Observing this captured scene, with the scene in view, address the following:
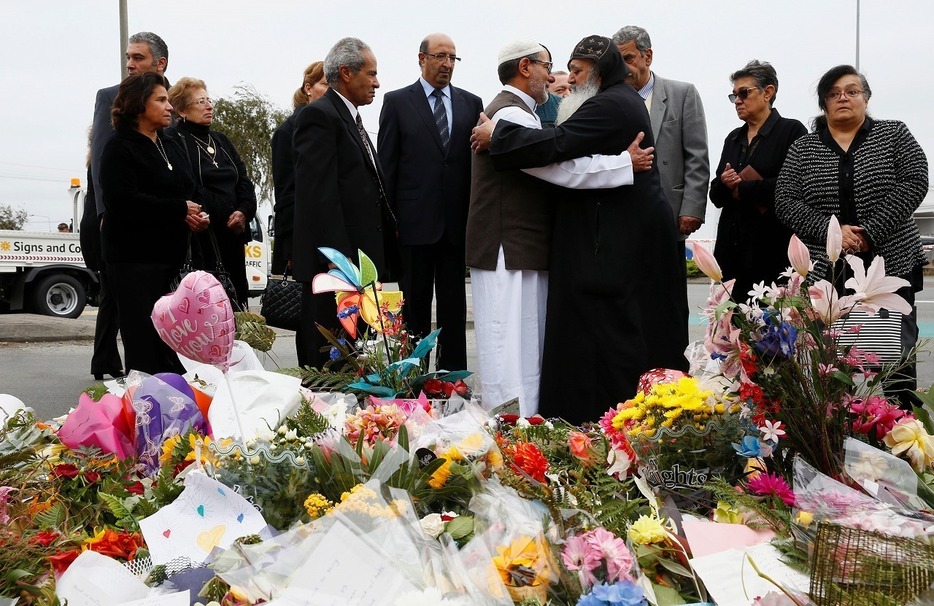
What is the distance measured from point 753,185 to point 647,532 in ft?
10.7

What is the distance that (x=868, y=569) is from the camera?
1375 millimetres

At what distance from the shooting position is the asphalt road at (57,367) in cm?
596

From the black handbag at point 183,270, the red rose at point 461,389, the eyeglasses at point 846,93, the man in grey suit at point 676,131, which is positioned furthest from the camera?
the man in grey suit at point 676,131

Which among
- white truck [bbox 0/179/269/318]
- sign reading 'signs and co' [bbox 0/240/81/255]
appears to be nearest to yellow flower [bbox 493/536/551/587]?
white truck [bbox 0/179/269/318]

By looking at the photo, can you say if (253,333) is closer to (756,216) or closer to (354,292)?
(354,292)

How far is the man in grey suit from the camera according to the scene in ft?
15.9

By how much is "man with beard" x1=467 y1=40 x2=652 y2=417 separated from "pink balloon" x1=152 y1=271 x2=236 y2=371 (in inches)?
64.1

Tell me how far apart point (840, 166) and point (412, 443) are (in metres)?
2.92

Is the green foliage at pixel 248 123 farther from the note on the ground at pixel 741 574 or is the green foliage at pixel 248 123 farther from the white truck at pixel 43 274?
the note on the ground at pixel 741 574

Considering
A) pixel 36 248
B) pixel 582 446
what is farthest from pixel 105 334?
pixel 36 248

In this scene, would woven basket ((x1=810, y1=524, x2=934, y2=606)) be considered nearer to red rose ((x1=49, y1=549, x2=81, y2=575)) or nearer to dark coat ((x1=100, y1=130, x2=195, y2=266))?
red rose ((x1=49, y1=549, x2=81, y2=575))

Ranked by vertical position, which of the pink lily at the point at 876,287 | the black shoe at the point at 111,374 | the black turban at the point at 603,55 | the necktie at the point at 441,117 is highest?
the black turban at the point at 603,55

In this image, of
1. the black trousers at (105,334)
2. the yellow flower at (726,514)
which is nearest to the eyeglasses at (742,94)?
the yellow flower at (726,514)

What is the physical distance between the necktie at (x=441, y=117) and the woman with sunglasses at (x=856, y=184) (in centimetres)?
171
